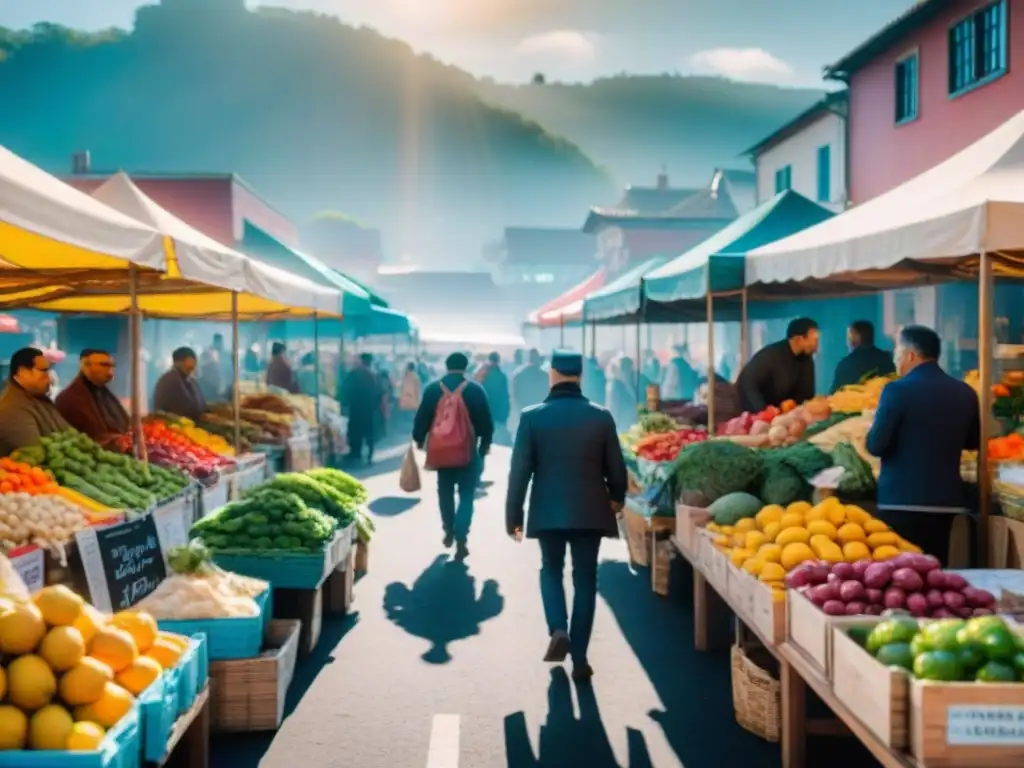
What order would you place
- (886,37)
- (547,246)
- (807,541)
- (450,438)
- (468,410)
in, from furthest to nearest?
(547,246) < (886,37) < (468,410) < (450,438) < (807,541)

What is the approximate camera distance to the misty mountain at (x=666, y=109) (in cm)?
18438

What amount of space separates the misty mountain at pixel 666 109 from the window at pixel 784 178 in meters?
157

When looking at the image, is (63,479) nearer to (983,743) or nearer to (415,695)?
(415,695)

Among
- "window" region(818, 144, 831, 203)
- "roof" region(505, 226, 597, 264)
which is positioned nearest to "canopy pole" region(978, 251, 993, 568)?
"window" region(818, 144, 831, 203)

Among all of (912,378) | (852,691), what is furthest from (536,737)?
(912,378)

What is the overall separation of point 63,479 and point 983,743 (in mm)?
6003

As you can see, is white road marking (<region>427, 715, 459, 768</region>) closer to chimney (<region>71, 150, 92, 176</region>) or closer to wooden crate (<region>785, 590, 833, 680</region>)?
wooden crate (<region>785, 590, 833, 680</region>)

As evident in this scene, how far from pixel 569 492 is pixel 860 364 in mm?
6381

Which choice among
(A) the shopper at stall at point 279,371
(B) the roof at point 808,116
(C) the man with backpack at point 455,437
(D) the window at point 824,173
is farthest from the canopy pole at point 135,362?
(D) the window at point 824,173

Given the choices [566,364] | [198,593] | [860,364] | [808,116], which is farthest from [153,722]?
[808,116]

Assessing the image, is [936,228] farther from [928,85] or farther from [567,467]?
[928,85]

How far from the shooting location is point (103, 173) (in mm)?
→ 41781

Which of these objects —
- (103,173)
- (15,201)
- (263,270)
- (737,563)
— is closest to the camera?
(15,201)

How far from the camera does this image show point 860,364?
11.5 meters
